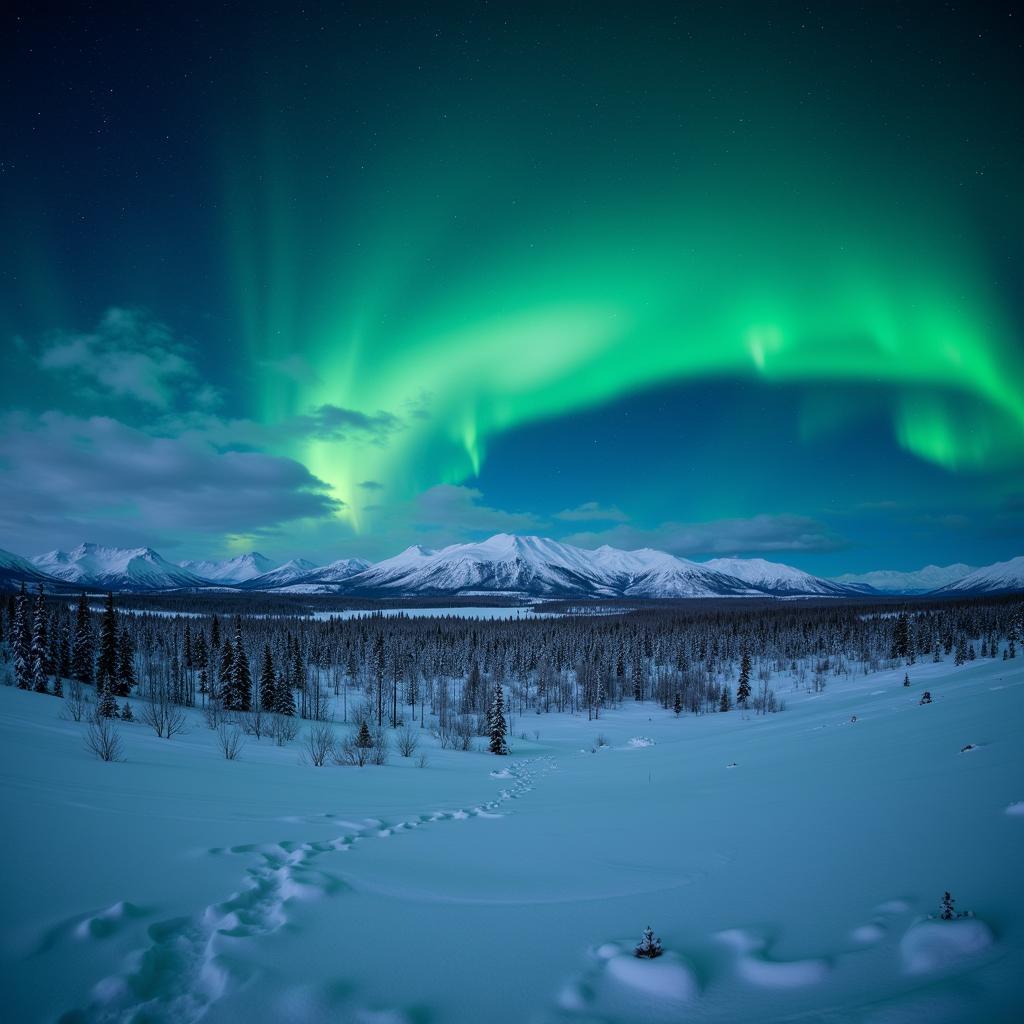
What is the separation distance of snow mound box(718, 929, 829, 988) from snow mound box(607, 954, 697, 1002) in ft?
1.35

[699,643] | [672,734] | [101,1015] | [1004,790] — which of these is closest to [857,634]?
[699,643]

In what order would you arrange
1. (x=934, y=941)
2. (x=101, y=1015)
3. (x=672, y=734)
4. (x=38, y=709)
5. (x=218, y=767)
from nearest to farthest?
(x=101, y=1015)
(x=934, y=941)
(x=218, y=767)
(x=38, y=709)
(x=672, y=734)

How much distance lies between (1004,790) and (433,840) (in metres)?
7.49

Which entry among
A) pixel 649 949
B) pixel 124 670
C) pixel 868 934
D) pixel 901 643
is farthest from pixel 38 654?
pixel 901 643

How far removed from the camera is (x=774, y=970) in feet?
9.84

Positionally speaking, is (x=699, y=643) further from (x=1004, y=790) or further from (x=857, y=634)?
(x=1004, y=790)

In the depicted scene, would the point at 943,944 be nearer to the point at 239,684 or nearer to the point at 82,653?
the point at 239,684

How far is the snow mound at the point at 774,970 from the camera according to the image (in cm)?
290

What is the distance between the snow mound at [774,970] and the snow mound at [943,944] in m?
0.50

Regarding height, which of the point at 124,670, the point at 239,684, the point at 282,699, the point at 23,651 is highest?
the point at 23,651

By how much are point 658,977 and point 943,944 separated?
1735 mm

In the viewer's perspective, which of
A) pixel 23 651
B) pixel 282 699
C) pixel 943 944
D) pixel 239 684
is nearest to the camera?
pixel 943 944

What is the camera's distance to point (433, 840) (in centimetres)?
725

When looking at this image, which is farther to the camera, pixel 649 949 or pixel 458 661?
pixel 458 661
